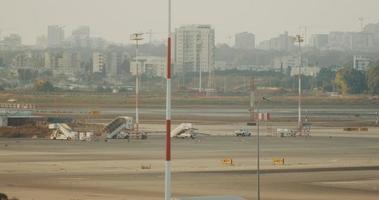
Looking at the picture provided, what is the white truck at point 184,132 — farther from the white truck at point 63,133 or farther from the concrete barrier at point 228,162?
the concrete barrier at point 228,162

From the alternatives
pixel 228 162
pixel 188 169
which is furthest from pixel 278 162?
pixel 188 169

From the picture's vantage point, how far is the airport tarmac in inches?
1745

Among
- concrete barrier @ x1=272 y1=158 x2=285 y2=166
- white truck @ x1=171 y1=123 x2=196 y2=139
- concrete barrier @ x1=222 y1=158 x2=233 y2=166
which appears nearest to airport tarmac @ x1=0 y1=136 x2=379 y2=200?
concrete barrier @ x1=222 y1=158 x2=233 y2=166

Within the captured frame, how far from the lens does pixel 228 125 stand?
380ft

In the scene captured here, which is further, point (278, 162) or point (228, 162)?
point (278, 162)

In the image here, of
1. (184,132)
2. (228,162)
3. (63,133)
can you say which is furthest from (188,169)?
(184,132)

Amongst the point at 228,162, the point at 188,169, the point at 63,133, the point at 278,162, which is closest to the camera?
the point at 188,169

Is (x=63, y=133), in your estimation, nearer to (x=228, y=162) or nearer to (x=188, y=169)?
(x=228, y=162)

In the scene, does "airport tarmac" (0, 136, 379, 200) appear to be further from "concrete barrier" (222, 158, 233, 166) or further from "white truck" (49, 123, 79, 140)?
"white truck" (49, 123, 79, 140)

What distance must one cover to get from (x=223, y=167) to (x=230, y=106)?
123 metres

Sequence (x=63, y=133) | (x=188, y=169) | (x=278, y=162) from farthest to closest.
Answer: (x=63, y=133)
(x=278, y=162)
(x=188, y=169)

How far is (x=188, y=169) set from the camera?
56281 mm

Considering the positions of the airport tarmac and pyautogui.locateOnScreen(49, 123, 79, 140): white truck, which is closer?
the airport tarmac

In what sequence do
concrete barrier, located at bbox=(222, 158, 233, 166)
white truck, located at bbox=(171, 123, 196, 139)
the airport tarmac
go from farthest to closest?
white truck, located at bbox=(171, 123, 196, 139)
concrete barrier, located at bbox=(222, 158, 233, 166)
the airport tarmac
